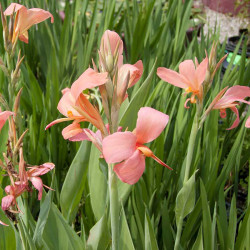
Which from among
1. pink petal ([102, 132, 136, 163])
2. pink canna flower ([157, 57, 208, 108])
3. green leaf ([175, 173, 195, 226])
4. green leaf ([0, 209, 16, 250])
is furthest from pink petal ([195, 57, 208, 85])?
green leaf ([0, 209, 16, 250])

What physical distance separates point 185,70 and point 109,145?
297 millimetres

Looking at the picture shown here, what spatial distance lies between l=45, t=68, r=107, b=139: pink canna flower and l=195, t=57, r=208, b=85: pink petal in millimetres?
220

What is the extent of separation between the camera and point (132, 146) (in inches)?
17.5

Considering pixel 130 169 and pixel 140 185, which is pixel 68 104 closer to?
pixel 130 169

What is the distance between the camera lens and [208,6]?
13.4ft

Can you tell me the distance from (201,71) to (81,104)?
0.83 ft

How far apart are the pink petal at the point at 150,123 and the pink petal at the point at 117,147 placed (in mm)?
25

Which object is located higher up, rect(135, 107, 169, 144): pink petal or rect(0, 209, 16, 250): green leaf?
rect(135, 107, 169, 144): pink petal

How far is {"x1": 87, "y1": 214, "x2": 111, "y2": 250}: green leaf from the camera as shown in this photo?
28.7 inches

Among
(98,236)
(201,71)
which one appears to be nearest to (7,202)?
(98,236)

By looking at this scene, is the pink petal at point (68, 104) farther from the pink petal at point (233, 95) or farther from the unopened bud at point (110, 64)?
the pink petal at point (233, 95)

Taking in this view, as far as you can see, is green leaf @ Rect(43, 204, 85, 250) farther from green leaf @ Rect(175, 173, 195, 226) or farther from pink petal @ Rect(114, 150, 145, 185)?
pink petal @ Rect(114, 150, 145, 185)

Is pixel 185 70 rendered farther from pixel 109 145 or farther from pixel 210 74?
pixel 109 145

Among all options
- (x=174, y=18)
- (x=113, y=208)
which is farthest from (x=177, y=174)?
(x=174, y=18)
